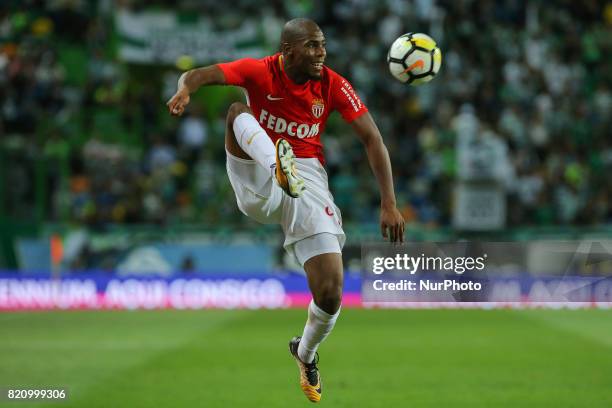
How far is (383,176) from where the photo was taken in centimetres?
712

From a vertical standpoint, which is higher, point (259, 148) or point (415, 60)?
point (415, 60)

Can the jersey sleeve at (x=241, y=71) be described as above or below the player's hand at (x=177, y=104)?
above

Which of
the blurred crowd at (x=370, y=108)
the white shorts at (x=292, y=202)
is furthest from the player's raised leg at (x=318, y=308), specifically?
the blurred crowd at (x=370, y=108)

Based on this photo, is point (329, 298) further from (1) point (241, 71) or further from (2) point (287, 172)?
(1) point (241, 71)

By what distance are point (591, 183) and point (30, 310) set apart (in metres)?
10.1

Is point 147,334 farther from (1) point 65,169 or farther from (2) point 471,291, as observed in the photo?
(2) point 471,291

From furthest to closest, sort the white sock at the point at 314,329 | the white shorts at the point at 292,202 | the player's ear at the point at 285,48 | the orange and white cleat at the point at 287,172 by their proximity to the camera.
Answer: the white sock at the point at 314,329 → the white shorts at the point at 292,202 → the player's ear at the point at 285,48 → the orange and white cleat at the point at 287,172

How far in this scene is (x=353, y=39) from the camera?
21.4 m

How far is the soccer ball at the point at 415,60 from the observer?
24.9 ft

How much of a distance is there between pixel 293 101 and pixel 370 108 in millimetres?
12953

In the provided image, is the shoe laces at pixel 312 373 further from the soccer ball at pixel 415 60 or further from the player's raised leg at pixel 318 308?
the soccer ball at pixel 415 60

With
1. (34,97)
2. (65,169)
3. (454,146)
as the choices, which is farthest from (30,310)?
(454,146)
